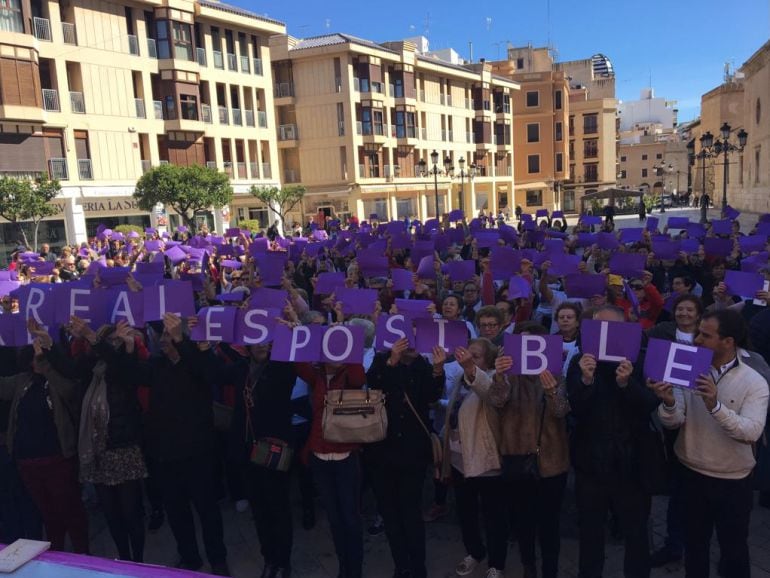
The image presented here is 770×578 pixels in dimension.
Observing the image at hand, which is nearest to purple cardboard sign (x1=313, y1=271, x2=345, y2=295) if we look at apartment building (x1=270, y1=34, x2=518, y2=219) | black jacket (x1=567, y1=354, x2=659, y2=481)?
black jacket (x1=567, y1=354, x2=659, y2=481)

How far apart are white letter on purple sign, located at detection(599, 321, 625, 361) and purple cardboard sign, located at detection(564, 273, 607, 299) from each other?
10.1 ft

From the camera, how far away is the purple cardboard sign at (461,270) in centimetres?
807

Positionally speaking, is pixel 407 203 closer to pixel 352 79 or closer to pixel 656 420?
pixel 352 79

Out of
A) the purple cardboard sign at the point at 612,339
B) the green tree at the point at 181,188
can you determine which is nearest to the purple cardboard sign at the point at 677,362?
the purple cardboard sign at the point at 612,339

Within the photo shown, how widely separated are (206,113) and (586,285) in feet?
103

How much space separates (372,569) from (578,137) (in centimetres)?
7185

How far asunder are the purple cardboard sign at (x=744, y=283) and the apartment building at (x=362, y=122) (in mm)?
32556

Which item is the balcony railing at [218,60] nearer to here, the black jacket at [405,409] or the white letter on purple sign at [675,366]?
the black jacket at [405,409]

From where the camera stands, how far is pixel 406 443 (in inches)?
149

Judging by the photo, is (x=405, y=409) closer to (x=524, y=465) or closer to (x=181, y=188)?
(x=524, y=465)

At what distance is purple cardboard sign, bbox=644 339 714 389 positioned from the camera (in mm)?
3039

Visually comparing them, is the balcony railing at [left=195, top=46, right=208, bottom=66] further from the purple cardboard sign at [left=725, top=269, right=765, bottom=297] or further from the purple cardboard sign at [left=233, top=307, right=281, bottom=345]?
the purple cardboard sign at [left=725, top=269, right=765, bottom=297]

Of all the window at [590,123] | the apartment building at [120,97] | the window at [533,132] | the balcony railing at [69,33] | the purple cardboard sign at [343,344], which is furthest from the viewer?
the window at [590,123]

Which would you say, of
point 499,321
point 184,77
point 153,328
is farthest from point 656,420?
point 184,77
